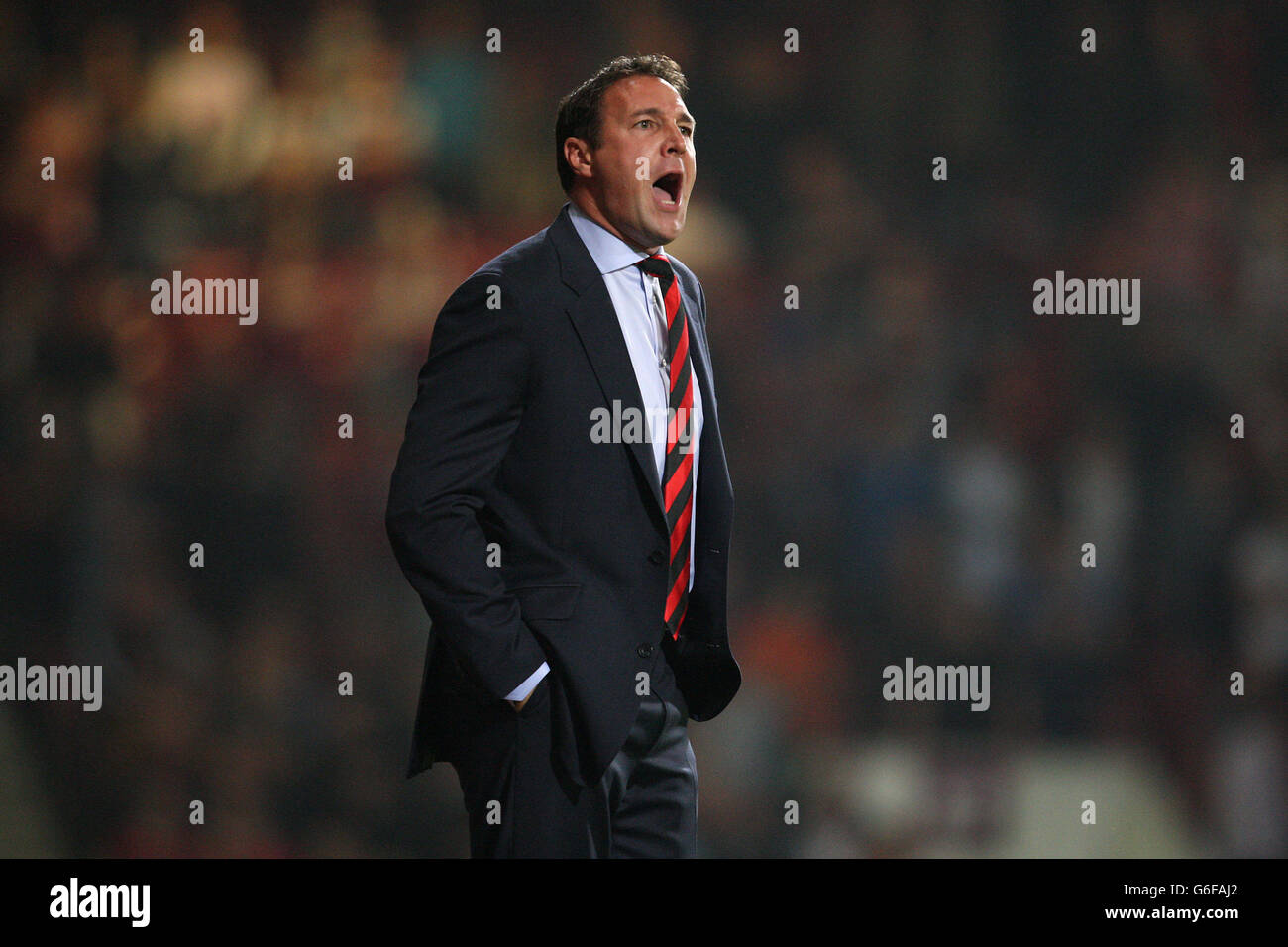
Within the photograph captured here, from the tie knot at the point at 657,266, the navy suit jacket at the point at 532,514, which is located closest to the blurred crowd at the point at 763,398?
the tie knot at the point at 657,266

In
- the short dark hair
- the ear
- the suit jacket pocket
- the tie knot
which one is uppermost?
the short dark hair

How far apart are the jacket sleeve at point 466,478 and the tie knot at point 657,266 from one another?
0.74 ft

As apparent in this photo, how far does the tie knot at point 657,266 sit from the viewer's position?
6.12 ft

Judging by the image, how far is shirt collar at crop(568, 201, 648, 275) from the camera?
1.83m

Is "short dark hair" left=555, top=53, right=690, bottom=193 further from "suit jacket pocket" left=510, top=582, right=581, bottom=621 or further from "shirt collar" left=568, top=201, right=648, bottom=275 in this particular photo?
"suit jacket pocket" left=510, top=582, right=581, bottom=621

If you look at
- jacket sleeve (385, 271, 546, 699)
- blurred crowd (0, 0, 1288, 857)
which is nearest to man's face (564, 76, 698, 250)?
jacket sleeve (385, 271, 546, 699)

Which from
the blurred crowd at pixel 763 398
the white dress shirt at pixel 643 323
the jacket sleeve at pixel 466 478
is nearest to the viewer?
the jacket sleeve at pixel 466 478

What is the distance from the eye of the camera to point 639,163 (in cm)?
182

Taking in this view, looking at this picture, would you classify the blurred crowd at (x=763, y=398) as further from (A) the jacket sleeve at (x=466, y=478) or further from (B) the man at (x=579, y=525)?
(A) the jacket sleeve at (x=466, y=478)

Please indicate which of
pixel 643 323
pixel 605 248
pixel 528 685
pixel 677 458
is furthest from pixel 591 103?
pixel 528 685

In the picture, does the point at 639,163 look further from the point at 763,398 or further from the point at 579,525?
the point at 763,398
